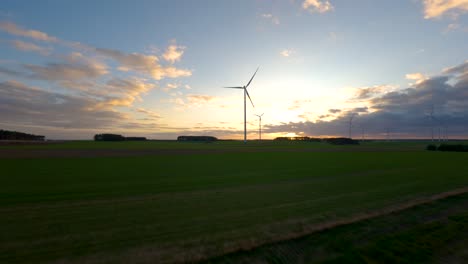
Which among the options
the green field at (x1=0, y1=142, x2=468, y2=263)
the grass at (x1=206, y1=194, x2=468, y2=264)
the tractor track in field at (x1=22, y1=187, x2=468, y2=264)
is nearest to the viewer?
the tractor track in field at (x1=22, y1=187, x2=468, y2=264)

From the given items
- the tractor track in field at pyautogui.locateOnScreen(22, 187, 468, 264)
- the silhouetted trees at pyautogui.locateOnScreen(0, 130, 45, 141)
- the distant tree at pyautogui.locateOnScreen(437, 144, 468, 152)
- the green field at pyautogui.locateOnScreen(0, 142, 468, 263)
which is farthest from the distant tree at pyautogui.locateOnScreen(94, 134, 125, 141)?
the tractor track in field at pyautogui.locateOnScreen(22, 187, 468, 264)

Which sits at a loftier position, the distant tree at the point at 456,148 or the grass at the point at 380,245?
the distant tree at the point at 456,148

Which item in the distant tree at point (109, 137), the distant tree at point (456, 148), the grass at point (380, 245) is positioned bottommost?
the grass at point (380, 245)

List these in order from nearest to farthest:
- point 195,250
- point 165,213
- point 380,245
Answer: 1. point 195,250
2. point 380,245
3. point 165,213

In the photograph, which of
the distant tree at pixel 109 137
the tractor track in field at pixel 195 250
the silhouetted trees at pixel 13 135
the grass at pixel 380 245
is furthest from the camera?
the distant tree at pixel 109 137

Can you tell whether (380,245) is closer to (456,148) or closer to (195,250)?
(195,250)

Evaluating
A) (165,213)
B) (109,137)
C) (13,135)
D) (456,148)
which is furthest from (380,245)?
(13,135)

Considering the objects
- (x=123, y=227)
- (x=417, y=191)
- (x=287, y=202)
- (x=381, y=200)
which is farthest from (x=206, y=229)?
(x=417, y=191)

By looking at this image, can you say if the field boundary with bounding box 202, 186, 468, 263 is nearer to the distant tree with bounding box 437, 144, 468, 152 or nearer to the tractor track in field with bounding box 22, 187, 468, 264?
the tractor track in field with bounding box 22, 187, 468, 264

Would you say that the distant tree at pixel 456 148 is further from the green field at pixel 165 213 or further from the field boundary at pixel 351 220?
the field boundary at pixel 351 220

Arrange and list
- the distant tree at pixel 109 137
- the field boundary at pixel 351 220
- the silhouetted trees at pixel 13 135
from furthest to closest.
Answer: the distant tree at pixel 109 137 → the silhouetted trees at pixel 13 135 → the field boundary at pixel 351 220

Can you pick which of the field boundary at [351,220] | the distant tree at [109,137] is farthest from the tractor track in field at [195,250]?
the distant tree at [109,137]

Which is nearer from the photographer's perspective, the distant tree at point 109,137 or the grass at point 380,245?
the grass at point 380,245

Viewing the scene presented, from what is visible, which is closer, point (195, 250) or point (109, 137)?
point (195, 250)
